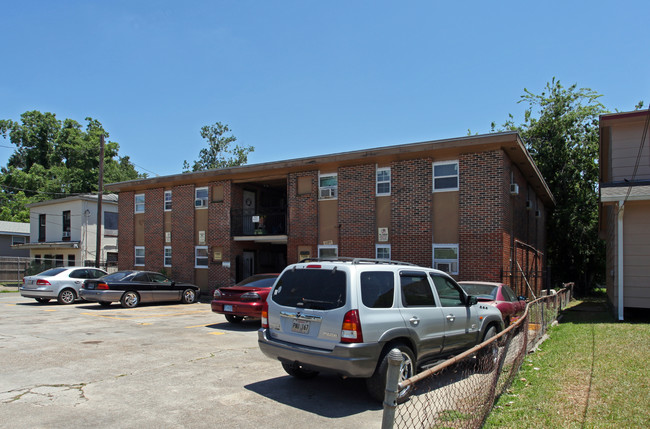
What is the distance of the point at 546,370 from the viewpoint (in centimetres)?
730

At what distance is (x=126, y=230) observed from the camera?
25.8m

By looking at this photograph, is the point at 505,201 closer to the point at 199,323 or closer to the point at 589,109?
the point at 199,323

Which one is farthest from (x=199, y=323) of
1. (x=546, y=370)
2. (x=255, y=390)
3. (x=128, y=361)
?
(x=546, y=370)

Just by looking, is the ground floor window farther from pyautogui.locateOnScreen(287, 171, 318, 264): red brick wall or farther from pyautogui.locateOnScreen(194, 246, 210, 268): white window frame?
pyautogui.locateOnScreen(287, 171, 318, 264): red brick wall

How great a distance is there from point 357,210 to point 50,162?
2137 inches

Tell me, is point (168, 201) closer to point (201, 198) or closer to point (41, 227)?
point (201, 198)

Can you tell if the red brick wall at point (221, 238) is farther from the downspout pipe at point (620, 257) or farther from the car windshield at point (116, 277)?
the downspout pipe at point (620, 257)

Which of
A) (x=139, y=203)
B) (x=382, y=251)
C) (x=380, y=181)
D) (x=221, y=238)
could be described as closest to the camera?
(x=382, y=251)

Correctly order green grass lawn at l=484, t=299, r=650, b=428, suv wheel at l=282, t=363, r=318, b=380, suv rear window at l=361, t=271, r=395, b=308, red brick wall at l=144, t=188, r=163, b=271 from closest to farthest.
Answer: green grass lawn at l=484, t=299, r=650, b=428
suv rear window at l=361, t=271, r=395, b=308
suv wheel at l=282, t=363, r=318, b=380
red brick wall at l=144, t=188, r=163, b=271

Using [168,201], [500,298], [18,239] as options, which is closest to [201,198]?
[168,201]

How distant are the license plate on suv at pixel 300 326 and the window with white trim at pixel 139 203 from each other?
70.1 feet

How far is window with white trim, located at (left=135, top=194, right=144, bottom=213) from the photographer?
2531 cm

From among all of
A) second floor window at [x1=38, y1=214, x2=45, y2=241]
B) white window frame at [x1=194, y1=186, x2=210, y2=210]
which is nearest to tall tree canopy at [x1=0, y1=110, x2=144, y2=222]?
second floor window at [x1=38, y1=214, x2=45, y2=241]

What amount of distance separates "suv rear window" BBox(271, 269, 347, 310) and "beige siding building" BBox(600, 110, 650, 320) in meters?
10.6
